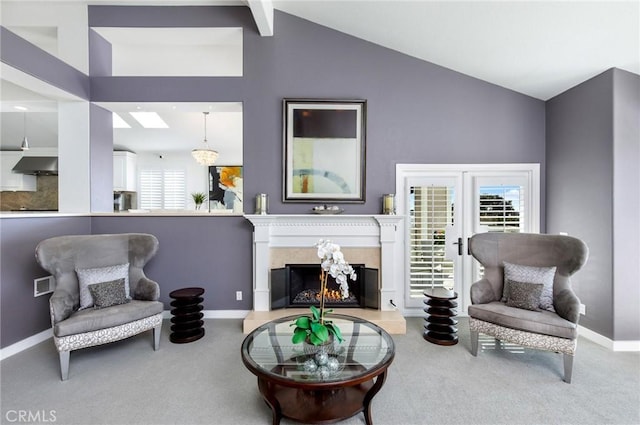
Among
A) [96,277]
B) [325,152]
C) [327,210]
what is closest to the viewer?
[96,277]

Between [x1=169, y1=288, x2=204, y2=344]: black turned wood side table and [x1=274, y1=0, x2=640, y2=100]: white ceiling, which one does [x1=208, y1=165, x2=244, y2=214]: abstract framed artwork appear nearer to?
[x1=274, y1=0, x2=640, y2=100]: white ceiling

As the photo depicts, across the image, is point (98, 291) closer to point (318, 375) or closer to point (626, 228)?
point (318, 375)

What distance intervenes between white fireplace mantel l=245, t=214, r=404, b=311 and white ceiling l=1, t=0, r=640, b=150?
6.63 feet

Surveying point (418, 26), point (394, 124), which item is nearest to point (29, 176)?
point (394, 124)

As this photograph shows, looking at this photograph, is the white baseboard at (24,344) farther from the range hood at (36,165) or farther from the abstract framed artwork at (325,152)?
the range hood at (36,165)

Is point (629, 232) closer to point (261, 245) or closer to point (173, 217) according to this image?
point (261, 245)

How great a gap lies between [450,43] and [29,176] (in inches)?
338

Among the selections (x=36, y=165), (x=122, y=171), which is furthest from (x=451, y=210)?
(x=36, y=165)

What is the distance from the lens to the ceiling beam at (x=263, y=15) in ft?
9.93

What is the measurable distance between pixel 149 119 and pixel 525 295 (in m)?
7.08

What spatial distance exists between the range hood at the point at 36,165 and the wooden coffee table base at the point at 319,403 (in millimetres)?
7026

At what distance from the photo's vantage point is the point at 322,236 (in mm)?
3600

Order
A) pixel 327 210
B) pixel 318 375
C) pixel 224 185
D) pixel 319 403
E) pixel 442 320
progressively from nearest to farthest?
pixel 318 375, pixel 319 403, pixel 442 320, pixel 327 210, pixel 224 185

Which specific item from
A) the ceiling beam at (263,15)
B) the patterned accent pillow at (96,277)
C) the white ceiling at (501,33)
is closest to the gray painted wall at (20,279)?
the patterned accent pillow at (96,277)
